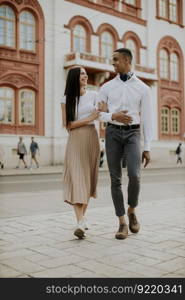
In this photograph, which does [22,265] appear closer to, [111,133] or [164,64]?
[111,133]

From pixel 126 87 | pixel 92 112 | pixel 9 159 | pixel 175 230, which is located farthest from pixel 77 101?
pixel 9 159

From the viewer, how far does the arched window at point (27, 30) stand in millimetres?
23078

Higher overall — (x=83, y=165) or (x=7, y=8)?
(x=7, y=8)

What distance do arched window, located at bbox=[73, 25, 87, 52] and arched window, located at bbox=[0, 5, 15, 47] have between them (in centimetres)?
410

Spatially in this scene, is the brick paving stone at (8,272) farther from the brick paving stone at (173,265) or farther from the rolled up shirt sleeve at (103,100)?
the rolled up shirt sleeve at (103,100)

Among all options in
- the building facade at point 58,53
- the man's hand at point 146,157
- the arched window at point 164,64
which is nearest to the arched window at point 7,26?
the building facade at point 58,53

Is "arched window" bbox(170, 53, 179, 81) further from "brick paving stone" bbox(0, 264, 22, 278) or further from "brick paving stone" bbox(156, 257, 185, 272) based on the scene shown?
"brick paving stone" bbox(0, 264, 22, 278)

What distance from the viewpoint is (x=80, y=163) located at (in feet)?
15.0

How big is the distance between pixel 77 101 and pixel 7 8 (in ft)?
64.6

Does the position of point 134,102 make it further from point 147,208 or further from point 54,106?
point 54,106

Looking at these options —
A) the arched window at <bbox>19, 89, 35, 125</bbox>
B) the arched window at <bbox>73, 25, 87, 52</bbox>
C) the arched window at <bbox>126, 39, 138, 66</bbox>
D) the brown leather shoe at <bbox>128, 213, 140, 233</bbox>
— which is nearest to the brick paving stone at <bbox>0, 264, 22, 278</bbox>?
the brown leather shoe at <bbox>128, 213, 140, 233</bbox>

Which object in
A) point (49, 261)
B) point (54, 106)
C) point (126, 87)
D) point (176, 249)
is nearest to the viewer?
point (49, 261)

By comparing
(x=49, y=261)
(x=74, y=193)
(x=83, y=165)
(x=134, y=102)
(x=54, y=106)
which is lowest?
(x=49, y=261)

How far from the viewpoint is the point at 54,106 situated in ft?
78.4
